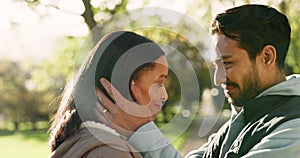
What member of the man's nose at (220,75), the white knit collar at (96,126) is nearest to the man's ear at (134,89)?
the white knit collar at (96,126)

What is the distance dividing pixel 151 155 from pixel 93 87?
0.50 m

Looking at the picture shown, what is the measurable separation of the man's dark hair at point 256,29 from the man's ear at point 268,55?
0.04 ft

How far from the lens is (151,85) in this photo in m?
1.58

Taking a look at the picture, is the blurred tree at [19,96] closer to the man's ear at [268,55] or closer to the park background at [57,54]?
the park background at [57,54]

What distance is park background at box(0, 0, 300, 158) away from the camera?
7324 mm

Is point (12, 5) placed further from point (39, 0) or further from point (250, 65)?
point (250, 65)

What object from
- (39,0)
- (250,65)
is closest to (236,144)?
(250,65)

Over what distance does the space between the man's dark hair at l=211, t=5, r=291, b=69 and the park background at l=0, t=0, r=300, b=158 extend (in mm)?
417

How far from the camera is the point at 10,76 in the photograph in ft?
72.0

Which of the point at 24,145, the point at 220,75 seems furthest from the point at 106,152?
the point at 24,145

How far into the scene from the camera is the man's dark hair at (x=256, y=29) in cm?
188

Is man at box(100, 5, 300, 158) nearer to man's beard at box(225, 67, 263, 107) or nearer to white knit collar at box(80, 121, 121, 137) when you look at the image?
man's beard at box(225, 67, 263, 107)

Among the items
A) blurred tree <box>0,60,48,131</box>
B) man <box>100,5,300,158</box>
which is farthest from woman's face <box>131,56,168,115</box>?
blurred tree <box>0,60,48,131</box>

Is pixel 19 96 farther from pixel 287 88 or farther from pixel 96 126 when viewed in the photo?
pixel 96 126
